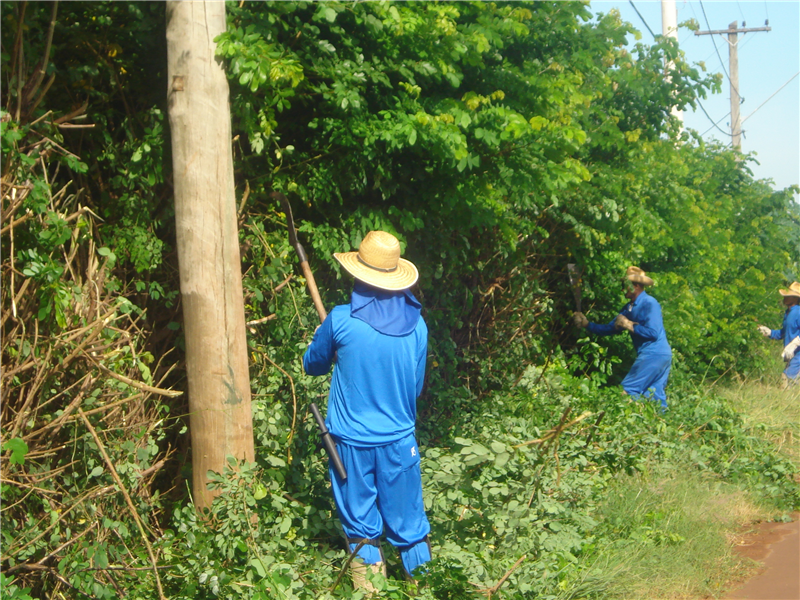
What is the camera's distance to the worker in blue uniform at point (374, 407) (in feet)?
13.3

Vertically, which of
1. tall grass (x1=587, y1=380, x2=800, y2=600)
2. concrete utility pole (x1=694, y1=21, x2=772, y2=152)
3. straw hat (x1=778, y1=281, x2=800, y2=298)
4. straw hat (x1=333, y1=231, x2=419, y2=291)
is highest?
concrete utility pole (x1=694, y1=21, x2=772, y2=152)

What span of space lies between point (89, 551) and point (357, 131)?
278cm

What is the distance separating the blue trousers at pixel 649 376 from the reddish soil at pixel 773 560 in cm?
215

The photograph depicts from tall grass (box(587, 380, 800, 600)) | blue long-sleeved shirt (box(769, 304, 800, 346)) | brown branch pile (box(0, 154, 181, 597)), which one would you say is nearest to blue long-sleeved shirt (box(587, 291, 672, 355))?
tall grass (box(587, 380, 800, 600))

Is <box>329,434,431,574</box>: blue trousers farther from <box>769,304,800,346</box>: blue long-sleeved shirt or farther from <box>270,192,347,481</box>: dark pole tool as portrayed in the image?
<box>769,304,800,346</box>: blue long-sleeved shirt

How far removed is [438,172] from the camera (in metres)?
5.27

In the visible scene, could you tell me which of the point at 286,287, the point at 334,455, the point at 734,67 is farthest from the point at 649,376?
the point at 734,67

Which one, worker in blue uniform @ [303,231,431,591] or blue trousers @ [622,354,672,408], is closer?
worker in blue uniform @ [303,231,431,591]

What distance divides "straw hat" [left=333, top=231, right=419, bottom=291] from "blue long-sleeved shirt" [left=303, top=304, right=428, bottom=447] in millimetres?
230

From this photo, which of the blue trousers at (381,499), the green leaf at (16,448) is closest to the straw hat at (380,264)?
the blue trousers at (381,499)

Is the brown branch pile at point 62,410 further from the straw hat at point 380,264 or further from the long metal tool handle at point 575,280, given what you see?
the long metal tool handle at point 575,280

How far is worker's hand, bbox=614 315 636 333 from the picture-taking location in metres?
8.15

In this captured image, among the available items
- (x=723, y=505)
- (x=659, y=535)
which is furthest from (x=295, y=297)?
(x=723, y=505)

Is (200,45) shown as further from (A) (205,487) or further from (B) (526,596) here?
(B) (526,596)
